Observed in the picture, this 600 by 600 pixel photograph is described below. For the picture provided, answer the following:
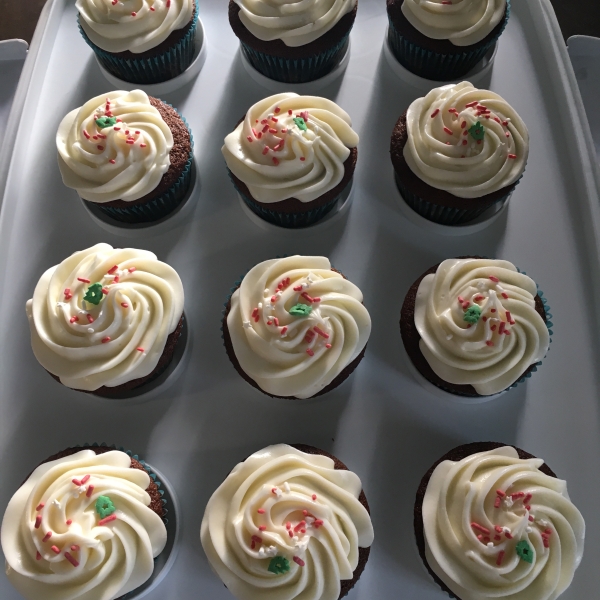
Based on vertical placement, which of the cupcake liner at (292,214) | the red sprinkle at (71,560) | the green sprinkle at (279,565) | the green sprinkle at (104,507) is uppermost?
the cupcake liner at (292,214)

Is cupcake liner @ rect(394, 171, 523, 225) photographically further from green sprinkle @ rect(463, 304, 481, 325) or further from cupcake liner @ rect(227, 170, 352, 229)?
green sprinkle @ rect(463, 304, 481, 325)

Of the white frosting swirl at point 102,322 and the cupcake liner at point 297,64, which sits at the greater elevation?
the cupcake liner at point 297,64

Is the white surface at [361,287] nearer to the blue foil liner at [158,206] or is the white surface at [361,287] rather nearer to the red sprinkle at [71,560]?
the blue foil liner at [158,206]

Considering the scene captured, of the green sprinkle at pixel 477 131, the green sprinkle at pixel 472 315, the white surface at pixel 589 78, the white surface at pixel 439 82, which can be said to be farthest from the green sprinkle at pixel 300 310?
the white surface at pixel 589 78

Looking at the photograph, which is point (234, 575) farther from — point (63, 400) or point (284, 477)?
point (63, 400)

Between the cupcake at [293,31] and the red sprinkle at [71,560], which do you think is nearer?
the red sprinkle at [71,560]

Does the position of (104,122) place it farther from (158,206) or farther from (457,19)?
(457,19)

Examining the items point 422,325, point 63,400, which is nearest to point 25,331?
point 63,400
